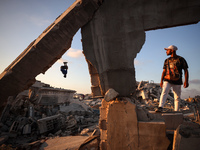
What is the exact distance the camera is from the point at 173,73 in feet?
8.14

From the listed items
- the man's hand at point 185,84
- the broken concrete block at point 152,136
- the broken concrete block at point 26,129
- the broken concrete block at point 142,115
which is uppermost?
the man's hand at point 185,84

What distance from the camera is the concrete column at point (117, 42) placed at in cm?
223

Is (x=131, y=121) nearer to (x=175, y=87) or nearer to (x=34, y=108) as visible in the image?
(x=175, y=87)

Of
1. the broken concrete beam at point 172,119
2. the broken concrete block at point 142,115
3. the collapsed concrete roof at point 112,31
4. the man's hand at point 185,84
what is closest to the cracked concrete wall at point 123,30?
the collapsed concrete roof at point 112,31

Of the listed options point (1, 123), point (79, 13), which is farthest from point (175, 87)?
point (1, 123)

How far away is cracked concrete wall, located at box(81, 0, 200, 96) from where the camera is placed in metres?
2.11

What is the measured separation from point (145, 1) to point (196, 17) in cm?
99

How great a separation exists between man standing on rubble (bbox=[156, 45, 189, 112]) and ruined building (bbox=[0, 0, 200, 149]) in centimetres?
76

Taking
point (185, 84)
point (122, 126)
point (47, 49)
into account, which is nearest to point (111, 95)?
point (122, 126)

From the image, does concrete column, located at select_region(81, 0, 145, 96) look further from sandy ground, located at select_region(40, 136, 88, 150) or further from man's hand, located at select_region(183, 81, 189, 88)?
sandy ground, located at select_region(40, 136, 88, 150)

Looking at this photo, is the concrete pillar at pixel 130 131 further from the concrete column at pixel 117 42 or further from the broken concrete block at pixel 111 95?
the concrete column at pixel 117 42

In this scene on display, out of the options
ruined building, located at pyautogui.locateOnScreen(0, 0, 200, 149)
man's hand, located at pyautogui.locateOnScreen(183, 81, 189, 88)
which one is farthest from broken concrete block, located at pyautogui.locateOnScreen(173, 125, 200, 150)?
man's hand, located at pyautogui.locateOnScreen(183, 81, 189, 88)

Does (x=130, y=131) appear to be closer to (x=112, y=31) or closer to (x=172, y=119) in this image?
(x=172, y=119)

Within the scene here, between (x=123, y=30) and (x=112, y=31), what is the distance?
233 mm
